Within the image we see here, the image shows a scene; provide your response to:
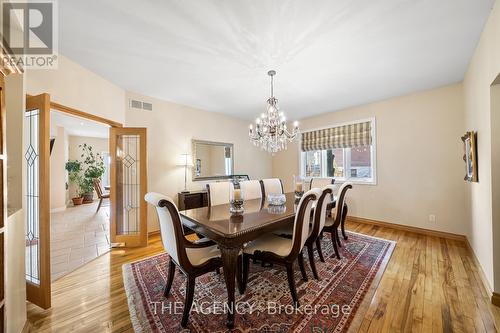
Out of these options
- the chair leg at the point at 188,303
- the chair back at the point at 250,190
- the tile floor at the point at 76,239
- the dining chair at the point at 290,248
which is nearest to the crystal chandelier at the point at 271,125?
the chair back at the point at 250,190

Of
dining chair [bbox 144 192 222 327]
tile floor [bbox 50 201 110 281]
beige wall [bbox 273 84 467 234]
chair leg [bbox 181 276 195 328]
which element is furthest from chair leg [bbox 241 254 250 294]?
beige wall [bbox 273 84 467 234]

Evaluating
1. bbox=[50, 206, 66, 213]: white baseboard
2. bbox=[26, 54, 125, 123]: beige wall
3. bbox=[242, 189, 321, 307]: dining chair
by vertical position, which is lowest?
bbox=[50, 206, 66, 213]: white baseboard

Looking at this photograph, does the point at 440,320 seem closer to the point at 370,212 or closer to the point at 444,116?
the point at 370,212

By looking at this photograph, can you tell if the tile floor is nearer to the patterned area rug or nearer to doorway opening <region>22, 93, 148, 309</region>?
doorway opening <region>22, 93, 148, 309</region>

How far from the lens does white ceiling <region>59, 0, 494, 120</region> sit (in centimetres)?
165

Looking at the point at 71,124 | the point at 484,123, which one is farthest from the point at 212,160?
the point at 71,124

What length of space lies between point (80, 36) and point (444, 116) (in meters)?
5.26

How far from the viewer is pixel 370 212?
4152mm

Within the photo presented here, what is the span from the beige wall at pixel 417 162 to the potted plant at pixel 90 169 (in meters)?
8.33

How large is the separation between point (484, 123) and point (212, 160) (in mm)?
4308

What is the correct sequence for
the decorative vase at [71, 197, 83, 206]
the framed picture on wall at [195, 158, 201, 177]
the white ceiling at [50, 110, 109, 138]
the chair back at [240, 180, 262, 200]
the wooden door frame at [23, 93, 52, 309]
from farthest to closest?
1. the decorative vase at [71, 197, 83, 206]
2. the white ceiling at [50, 110, 109, 138]
3. the framed picture on wall at [195, 158, 201, 177]
4. the chair back at [240, 180, 262, 200]
5. the wooden door frame at [23, 93, 52, 309]

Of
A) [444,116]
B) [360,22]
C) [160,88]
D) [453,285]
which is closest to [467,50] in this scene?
[444,116]

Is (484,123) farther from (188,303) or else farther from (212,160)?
(212,160)

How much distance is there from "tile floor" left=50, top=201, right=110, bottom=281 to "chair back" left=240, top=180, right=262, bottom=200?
7.61ft
